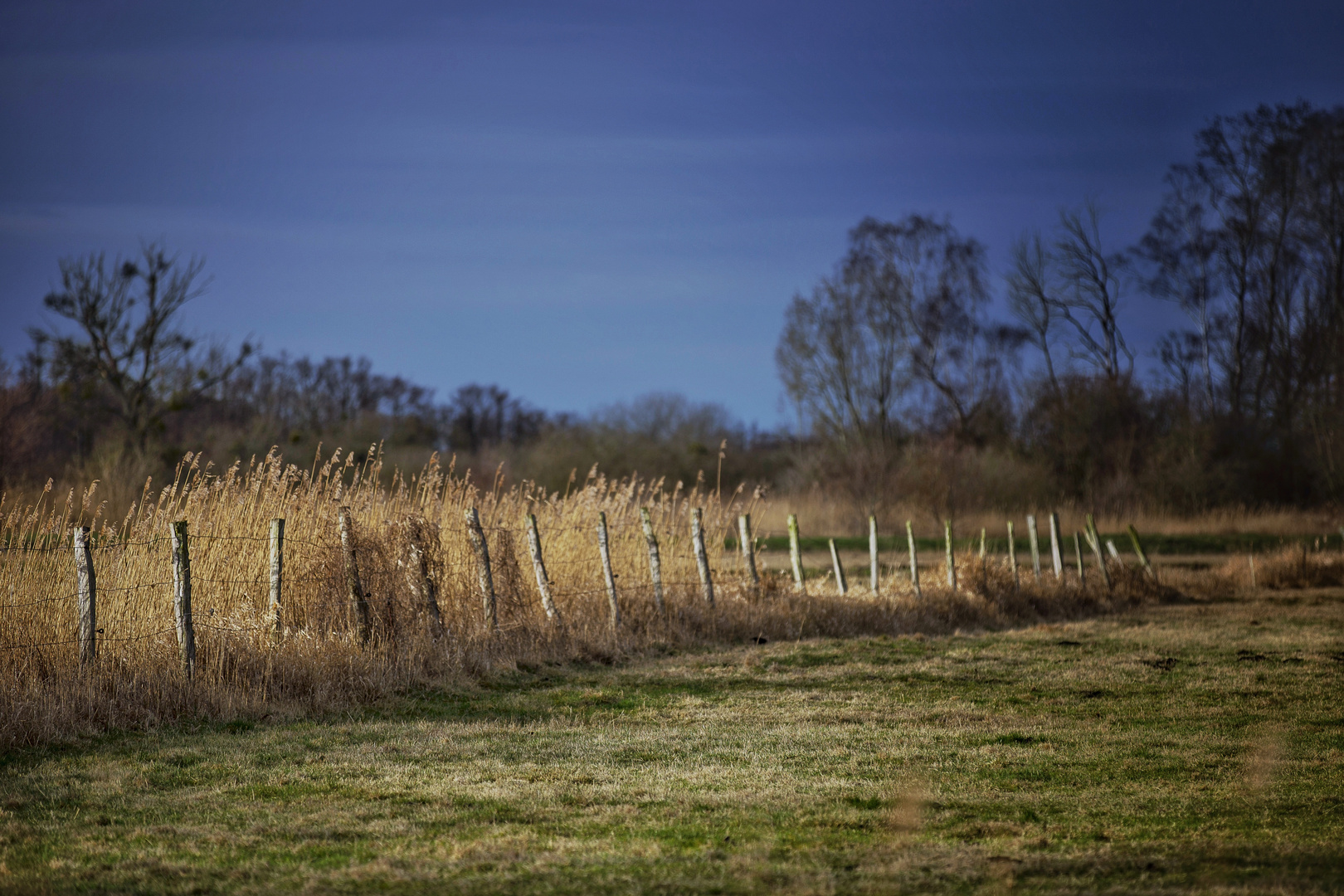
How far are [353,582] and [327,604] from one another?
1.35 feet

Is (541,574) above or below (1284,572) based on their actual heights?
above

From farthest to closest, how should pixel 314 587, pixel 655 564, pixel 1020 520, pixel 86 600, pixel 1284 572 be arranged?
pixel 1020 520
pixel 1284 572
pixel 655 564
pixel 314 587
pixel 86 600

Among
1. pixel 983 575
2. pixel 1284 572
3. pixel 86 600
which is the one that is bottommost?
pixel 1284 572

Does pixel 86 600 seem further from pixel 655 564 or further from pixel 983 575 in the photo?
pixel 983 575

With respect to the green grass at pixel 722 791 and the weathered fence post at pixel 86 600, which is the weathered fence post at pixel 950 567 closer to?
the green grass at pixel 722 791

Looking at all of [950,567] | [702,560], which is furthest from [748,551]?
[950,567]

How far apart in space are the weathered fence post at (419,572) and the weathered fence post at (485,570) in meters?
0.53

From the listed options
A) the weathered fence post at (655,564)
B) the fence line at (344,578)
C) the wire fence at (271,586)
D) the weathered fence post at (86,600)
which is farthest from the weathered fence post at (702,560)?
the weathered fence post at (86,600)

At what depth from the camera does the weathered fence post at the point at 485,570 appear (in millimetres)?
10516

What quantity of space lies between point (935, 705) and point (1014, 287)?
32.6 m

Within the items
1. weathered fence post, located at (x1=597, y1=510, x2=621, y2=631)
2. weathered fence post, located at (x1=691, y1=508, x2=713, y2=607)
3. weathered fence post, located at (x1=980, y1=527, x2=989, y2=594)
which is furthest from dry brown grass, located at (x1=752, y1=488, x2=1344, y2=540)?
weathered fence post, located at (x1=597, y1=510, x2=621, y2=631)

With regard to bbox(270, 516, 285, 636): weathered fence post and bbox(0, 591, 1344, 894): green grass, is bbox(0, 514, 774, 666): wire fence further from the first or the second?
bbox(0, 591, 1344, 894): green grass

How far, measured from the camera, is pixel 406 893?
409cm

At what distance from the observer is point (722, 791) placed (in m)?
5.80
